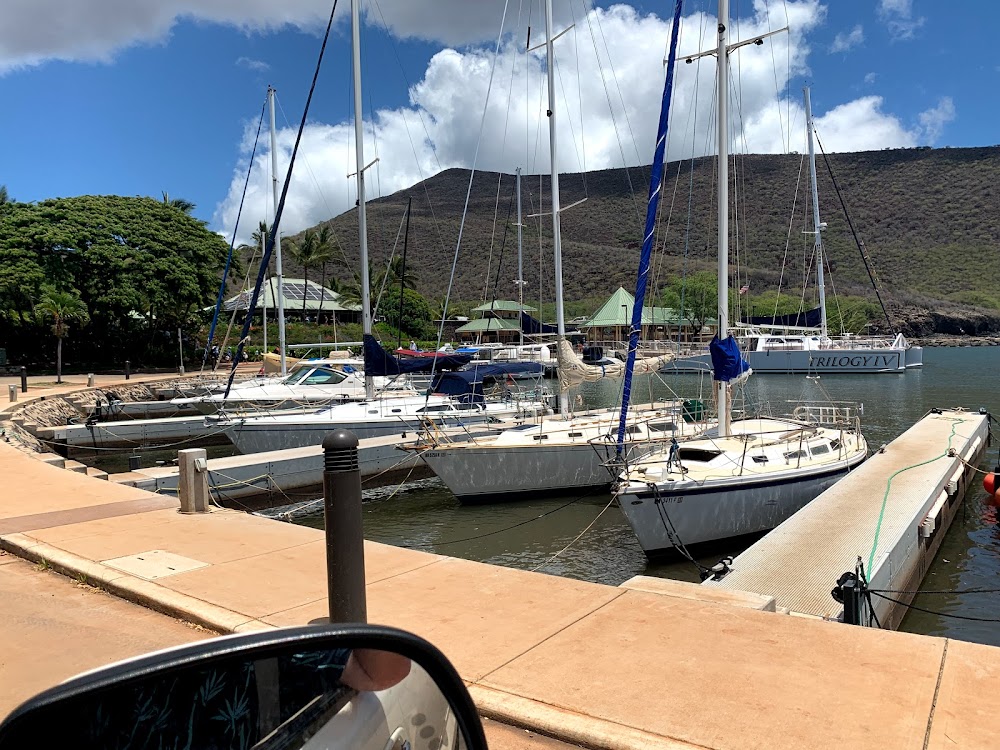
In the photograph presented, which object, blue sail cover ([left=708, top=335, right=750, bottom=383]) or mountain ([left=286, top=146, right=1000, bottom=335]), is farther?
mountain ([left=286, top=146, right=1000, bottom=335])

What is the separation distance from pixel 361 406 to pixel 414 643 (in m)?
20.8

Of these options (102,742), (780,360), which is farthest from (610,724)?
(780,360)

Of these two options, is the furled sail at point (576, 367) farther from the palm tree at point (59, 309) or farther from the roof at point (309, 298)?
the roof at point (309, 298)

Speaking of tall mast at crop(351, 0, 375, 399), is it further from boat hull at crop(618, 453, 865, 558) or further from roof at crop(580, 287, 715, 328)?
roof at crop(580, 287, 715, 328)

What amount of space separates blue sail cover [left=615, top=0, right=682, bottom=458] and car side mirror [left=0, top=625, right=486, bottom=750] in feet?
36.7

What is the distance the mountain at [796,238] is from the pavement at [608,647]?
315 ft

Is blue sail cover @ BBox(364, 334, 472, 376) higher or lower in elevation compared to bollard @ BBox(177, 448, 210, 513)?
higher

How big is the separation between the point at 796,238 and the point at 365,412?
122962 mm

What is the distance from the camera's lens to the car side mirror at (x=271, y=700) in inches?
62.8

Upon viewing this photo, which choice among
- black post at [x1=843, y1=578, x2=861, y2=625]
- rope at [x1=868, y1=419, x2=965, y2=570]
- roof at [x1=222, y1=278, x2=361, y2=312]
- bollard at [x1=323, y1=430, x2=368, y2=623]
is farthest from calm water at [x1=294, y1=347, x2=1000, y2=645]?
roof at [x1=222, y1=278, x2=361, y2=312]

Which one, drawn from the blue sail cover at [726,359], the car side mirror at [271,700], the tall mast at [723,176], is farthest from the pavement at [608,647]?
the tall mast at [723,176]

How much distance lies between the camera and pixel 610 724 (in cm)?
371

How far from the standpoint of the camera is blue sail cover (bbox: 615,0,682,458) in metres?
13.1

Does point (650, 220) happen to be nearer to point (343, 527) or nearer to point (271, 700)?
point (343, 527)
